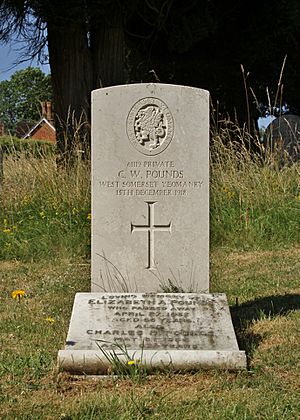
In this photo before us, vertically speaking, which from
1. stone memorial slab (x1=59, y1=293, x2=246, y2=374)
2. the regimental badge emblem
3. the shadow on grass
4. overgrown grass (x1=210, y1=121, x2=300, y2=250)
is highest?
the regimental badge emblem

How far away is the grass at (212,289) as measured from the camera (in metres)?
3.47

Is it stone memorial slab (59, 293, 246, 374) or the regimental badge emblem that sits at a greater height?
the regimental badge emblem

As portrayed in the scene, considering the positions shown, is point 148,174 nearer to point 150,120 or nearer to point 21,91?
point 150,120

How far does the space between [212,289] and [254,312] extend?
969mm

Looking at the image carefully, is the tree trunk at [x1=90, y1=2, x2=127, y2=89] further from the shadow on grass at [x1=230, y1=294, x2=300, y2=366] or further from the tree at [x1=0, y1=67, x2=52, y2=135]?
the tree at [x1=0, y1=67, x2=52, y2=135]

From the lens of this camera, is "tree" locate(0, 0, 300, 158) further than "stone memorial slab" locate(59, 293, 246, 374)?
Yes

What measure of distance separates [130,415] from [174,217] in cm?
188

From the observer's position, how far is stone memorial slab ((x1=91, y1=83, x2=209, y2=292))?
486 centimetres

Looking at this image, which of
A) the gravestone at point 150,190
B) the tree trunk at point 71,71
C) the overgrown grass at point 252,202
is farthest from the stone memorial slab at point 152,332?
the tree trunk at point 71,71

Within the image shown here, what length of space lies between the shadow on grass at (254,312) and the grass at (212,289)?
1cm

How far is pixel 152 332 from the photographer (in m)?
4.09

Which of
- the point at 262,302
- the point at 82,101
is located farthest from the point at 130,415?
the point at 82,101

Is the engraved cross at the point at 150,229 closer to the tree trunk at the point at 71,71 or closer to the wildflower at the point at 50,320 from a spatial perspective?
the wildflower at the point at 50,320

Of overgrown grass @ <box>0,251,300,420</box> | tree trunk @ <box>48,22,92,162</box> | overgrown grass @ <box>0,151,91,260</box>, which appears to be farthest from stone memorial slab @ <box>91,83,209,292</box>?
tree trunk @ <box>48,22,92,162</box>
